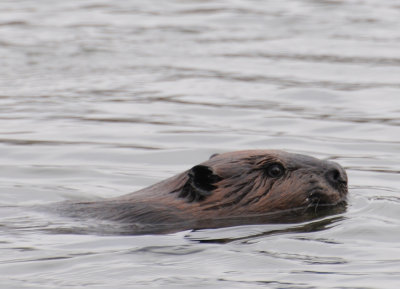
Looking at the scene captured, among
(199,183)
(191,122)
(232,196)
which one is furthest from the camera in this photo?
(191,122)

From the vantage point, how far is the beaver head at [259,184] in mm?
8008

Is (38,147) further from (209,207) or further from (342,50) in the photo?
(342,50)

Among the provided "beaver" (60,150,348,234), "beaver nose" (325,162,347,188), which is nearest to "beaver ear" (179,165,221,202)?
"beaver" (60,150,348,234)

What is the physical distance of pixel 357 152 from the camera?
36.0 ft

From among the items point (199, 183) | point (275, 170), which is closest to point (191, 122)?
point (275, 170)

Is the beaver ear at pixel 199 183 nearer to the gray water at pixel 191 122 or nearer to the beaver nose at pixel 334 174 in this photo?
the gray water at pixel 191 122

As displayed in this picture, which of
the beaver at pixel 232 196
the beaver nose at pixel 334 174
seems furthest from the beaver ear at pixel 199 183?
the beaver nose at pixel 334 174

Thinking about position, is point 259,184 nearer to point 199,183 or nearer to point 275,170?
point 275,170

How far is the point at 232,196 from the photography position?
8.06 meters

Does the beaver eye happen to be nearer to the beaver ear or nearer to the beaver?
the beaver

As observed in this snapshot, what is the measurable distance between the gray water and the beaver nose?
264 millimetres

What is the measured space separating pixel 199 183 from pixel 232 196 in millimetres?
287

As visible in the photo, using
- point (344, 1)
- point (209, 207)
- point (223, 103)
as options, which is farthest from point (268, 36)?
point (209, 207)

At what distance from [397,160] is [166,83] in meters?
4.65
